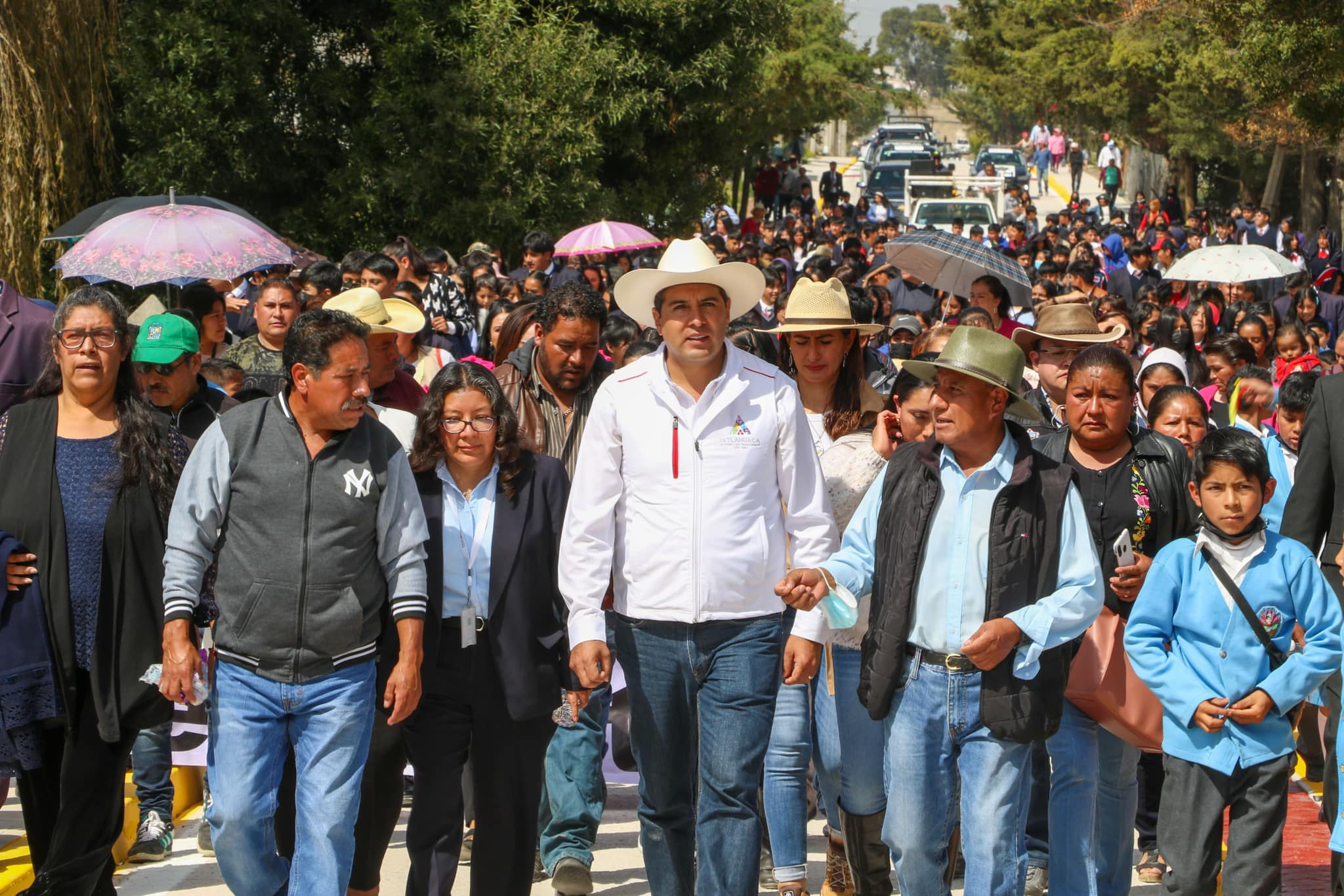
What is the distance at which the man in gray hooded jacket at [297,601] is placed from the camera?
484 centimetres

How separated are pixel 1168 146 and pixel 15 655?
4244 cm

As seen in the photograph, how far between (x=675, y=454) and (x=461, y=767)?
4.16 feet

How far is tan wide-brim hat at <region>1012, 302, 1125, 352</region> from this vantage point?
7.13 meters

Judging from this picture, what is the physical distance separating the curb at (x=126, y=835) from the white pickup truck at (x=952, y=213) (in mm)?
25536

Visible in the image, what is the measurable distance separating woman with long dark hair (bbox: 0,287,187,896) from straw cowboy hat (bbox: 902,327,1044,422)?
253 centimetres

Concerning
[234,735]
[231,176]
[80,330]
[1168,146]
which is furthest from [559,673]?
[1168,146]

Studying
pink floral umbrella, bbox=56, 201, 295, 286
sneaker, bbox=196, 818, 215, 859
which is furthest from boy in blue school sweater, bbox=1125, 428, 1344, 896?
pink floral umbrella, bbox=56, 201, 295, 286

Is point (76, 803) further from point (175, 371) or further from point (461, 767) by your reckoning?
point (175, 371)

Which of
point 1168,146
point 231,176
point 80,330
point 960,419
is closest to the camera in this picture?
point 960,419

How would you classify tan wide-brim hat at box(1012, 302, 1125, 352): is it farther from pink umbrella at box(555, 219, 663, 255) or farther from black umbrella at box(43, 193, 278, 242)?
pink umbrella at box(555, 219, 663, 255)

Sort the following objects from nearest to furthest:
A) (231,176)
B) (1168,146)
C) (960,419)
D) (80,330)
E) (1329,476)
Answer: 1. (960,419)
2. (80,330)
3. (1329,476)
4. (231,176)
5. (1168,146)

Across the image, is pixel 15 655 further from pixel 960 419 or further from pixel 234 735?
pixel 960 419

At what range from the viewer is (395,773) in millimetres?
5469

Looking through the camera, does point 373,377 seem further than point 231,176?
No
